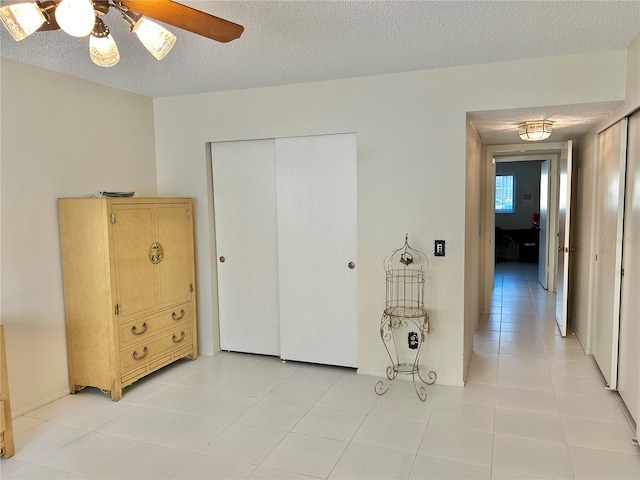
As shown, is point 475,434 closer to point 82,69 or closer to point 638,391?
point 638,391

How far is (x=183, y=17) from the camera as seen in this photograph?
183 centimetres

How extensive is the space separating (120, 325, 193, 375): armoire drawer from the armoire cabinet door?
25cm

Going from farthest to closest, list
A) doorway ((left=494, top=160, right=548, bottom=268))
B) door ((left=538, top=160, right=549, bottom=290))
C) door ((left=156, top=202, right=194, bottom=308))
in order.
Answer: doorway ((left=494, top=160, right=548, bottom=268)), door ((left=538, top=160, right=549, bottom=290)), door ((left=156, top=202, right=194, bottom=308))

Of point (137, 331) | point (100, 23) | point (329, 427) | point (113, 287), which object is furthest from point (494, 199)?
point (100, 23)

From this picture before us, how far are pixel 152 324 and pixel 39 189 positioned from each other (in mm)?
1280

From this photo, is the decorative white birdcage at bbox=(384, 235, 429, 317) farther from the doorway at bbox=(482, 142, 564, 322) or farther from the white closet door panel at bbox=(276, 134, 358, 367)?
the doorway at bbox=(482, 142, 564, 322)

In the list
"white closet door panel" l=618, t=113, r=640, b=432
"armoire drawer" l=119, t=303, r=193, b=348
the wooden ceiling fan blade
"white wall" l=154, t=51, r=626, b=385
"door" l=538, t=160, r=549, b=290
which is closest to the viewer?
the wooden ceiling fan blade

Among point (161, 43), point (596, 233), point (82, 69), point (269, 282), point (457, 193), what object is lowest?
point (269, 282)

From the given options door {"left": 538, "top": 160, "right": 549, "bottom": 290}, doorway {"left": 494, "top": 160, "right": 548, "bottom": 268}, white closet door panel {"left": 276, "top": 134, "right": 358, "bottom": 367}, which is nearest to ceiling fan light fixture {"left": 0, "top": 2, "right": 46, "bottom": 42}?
white closet door panel {"left": 276, "top": 134, "right": 358, "bottom": 367}

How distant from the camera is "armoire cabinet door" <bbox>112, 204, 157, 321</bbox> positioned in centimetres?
329

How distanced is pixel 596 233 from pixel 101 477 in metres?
4.02

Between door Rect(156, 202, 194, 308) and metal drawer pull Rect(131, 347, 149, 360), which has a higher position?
door Rect(156, 202, 194, 308)

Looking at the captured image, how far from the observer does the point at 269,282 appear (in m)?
4.10

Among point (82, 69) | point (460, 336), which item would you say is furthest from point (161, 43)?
point (460, 336)
